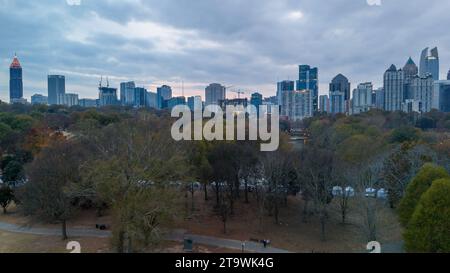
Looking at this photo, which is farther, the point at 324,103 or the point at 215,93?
the point at 324,103

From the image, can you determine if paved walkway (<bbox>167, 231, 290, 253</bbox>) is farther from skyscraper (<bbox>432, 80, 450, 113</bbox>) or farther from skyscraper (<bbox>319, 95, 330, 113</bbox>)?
skyscraper (<bbox>319, 95, 330, 113</bbox>)

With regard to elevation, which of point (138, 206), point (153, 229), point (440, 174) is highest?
point (440, 174)

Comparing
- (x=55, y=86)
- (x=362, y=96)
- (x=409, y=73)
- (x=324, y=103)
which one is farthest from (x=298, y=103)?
(x=55, y=86)

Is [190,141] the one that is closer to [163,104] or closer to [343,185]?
[343,185]

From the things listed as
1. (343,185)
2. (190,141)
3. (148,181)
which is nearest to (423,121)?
(343,185)

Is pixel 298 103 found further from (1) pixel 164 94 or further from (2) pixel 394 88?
(1) pixel 164 94

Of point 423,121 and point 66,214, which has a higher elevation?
point 423,121

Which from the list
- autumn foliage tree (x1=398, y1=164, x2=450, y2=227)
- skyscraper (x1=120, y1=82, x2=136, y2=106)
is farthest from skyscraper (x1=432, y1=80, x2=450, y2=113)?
skyscraper (x1=120, y1=82, x2=136, y2=106)
